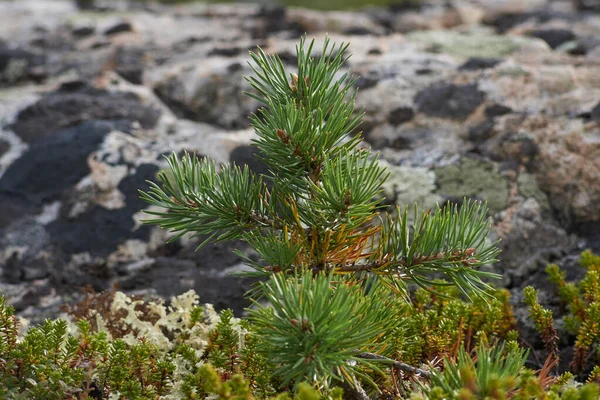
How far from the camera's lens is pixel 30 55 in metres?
5.89

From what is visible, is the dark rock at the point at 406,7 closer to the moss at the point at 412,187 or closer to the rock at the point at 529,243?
the moss at the point at 412,187

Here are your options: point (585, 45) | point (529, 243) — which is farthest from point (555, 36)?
point (529, 243)

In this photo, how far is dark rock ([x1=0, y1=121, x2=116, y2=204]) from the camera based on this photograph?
380 centimetres

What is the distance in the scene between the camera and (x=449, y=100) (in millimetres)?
4504

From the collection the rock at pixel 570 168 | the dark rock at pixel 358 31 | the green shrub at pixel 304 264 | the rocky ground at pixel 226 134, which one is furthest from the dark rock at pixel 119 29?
the green shrub at pixel 304 264

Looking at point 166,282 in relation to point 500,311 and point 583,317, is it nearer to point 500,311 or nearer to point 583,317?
point 500,311

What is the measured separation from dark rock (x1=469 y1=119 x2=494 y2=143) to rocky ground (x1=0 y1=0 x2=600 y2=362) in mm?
10

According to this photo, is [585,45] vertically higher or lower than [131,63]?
higher

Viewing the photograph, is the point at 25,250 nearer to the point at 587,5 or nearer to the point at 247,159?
the point at 247,159

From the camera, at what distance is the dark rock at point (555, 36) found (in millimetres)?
5672

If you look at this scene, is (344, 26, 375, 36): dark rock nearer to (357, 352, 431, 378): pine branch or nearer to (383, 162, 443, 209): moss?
(383, 162, 443, 209): moss

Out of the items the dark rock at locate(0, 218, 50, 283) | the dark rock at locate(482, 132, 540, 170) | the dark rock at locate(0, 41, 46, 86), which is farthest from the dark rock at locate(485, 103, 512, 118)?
the dark rock at locate(0, 41, 46, 86)

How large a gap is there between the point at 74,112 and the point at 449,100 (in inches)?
118

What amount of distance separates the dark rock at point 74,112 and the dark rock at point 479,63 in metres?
2.70
